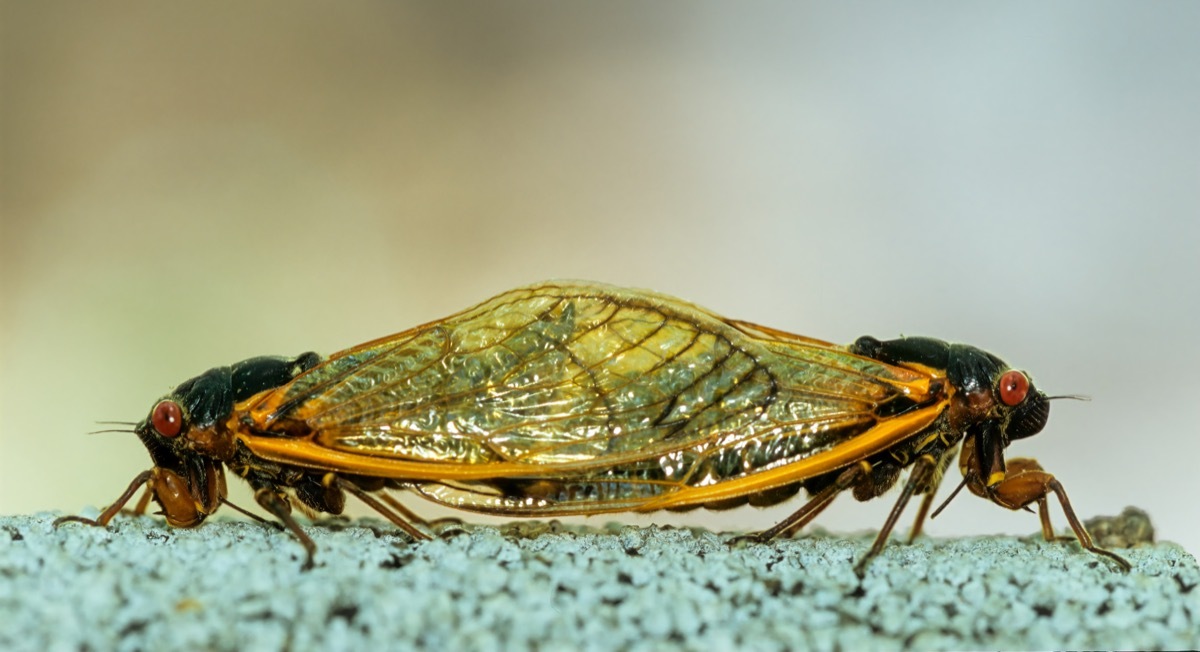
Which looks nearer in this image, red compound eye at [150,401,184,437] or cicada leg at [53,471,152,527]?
cicada leg at [53,471,152,527]

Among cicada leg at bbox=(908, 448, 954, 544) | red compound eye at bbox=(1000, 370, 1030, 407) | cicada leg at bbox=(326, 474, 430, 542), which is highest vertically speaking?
red compound eye at bbox=(1000, 370, 1030, 407)

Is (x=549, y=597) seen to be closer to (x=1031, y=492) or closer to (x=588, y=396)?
(x=588, y=396)

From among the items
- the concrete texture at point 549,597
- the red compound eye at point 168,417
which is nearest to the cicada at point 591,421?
the red compound eye at point 168,417

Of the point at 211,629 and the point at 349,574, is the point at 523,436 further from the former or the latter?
the point at 211,629

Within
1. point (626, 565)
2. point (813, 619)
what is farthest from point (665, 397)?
point (813, 619)

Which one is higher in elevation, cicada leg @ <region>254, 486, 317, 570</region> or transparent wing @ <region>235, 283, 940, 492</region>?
transparent wing @ <region>235, 283, 940, 492</region>

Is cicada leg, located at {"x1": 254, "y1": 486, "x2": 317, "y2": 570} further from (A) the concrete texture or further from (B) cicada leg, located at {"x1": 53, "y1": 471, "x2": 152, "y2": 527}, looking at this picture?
(B) cicada leg, located at {"x1": 53, "y1": 471, "x2": 152, "y2": 527}

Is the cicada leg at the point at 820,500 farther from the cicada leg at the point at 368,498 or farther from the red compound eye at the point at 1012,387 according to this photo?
the cicada leg at the point at 368,498

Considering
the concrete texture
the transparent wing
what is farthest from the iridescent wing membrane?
the concrete texture
